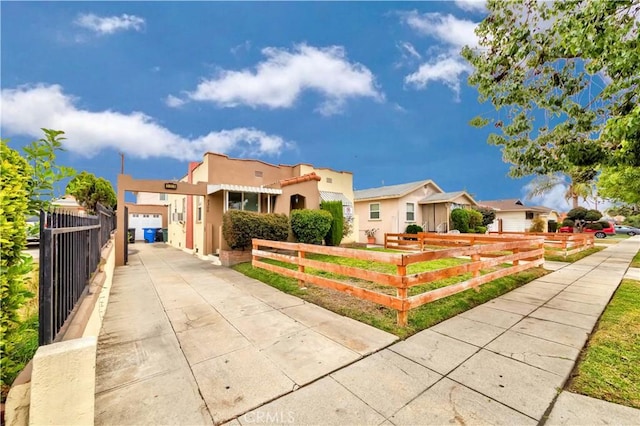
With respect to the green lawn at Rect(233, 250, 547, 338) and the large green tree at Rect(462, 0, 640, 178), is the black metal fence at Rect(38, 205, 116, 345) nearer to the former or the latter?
the green lawn at Rect(233, 250, 547, 338)

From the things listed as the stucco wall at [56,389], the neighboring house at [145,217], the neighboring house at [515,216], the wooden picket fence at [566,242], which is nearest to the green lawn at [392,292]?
the stucco wall at [56,389]

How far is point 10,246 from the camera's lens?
2.07m

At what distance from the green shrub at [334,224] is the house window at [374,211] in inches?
323

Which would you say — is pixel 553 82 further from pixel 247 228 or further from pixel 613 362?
pixel 247 228

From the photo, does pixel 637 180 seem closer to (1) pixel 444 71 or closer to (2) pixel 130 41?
(1) pixel 444 71

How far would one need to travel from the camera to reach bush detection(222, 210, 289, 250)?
958 cm

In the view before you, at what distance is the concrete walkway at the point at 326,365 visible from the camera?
229cm

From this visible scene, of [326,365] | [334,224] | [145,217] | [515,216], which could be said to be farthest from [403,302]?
[515,216]

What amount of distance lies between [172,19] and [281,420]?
11364 millimetres

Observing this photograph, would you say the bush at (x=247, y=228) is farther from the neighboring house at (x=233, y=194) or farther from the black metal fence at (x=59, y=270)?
the black metal fence at (x=59, y=270)

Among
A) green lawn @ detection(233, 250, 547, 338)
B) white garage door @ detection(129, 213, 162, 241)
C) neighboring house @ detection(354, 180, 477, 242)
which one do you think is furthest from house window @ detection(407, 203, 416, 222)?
white garage door @ detection(129, 213, 162, 241)

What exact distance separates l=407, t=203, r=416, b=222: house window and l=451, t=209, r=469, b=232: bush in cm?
286

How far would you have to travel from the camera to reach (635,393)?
2.56 m

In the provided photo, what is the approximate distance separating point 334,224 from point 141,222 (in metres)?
21.1
